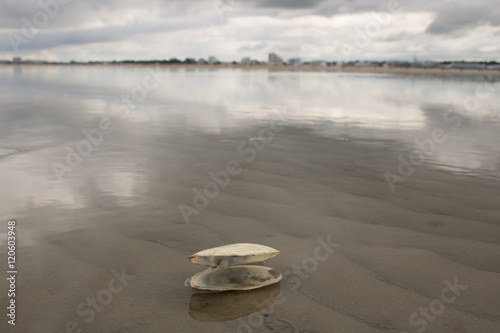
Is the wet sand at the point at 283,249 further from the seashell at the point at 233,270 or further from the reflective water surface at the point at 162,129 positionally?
the reflective water surface at the point at 162,129

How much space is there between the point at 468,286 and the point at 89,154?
5.26m

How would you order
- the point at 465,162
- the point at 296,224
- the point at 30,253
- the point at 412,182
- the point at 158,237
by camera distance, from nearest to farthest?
1. the point at 30,253
2. the point at 158,237
3. the point at 296,224
4. the point at 412,182
5. the point at 465,162

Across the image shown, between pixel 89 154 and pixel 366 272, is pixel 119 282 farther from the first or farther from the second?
pixel 89 154

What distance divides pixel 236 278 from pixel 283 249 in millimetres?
670

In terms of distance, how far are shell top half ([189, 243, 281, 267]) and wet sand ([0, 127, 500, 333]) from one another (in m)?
0.22

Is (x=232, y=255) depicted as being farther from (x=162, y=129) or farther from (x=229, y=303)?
(x=162, y=129)

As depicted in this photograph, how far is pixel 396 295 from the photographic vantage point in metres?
2.58

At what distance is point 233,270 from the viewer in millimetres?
2723

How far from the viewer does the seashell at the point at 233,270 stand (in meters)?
2.52

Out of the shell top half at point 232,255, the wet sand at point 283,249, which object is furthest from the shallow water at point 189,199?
the shell top half at point 232,255

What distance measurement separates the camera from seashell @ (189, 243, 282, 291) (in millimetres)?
2516

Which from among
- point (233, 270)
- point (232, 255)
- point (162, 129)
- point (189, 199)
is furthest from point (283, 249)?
point (162, 129)

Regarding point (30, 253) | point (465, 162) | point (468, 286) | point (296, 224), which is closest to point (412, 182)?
point (465, 162)

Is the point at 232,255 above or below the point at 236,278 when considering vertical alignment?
above
